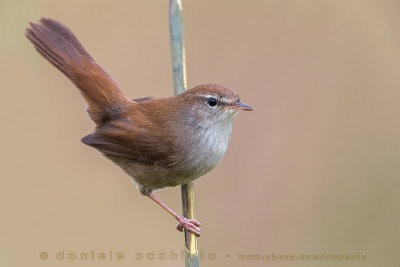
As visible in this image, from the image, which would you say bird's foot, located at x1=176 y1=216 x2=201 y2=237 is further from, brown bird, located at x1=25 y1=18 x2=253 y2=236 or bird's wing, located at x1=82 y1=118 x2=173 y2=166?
bird's wing, located at x1=82 y1=118 x2=173 y2=166

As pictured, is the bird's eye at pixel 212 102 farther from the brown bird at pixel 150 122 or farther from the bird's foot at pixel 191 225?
the bird's foot at pixel 191 225

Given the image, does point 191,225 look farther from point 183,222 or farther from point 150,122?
point 150,122

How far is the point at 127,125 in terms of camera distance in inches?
183

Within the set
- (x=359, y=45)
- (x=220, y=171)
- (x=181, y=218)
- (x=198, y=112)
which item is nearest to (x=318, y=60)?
(x=359, y=45)

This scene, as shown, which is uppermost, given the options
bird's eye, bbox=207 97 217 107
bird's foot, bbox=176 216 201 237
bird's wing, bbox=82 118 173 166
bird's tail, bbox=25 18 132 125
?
bird's tail, bbox=25 18 132 125

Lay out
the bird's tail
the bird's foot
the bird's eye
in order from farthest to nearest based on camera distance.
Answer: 1. the bird's tail
2. the bird's eye
3. the bird's foot

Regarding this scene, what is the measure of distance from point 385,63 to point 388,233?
1.89 metres

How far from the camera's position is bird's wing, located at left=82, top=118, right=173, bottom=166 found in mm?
4523

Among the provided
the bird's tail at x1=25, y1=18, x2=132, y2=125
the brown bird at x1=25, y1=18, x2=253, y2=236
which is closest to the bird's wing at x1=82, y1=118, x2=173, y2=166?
the brown bird at x1=25, y1=18, x2=253, y2=236

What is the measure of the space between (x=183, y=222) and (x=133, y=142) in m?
0.82

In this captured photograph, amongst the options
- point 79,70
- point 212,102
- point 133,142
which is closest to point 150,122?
point 133,142

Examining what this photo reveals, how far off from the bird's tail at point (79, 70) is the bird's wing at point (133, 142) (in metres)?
0.18

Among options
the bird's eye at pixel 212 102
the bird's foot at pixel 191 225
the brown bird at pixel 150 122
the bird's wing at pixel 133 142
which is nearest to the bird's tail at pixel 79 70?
the brown bird at pixel 150 122

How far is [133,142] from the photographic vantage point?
181 inches
